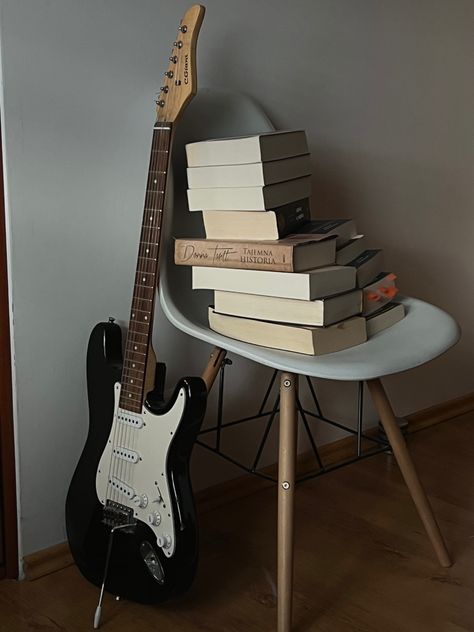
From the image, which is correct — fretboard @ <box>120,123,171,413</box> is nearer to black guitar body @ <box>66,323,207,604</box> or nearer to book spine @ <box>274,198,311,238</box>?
black guitar body @ <box>66,323,207,604</box>

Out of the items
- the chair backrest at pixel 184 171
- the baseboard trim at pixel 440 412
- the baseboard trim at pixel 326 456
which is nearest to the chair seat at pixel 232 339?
the chair backrest at pixel 184 171

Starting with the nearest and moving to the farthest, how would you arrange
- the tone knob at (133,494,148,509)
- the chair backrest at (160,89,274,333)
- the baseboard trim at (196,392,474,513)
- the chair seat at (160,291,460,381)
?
the chair seat at (160,291,460,381) < the tone knob at (133,494,148,509) < the chair backrest at (160,89,274,333) < the baseboard trim at (196,392,474,513)

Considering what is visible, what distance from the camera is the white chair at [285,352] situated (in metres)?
1.25

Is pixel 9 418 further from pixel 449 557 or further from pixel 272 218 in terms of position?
pixel 449 557

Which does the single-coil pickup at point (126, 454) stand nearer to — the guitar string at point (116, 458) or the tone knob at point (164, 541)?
the guitar string at point (116, 458)

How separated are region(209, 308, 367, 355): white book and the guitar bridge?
32cm

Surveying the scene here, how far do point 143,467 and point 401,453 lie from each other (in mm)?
451

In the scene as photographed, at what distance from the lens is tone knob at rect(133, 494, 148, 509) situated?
1309 mm

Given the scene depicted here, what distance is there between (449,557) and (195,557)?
1.75 ft

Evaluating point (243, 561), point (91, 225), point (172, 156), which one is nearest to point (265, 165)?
point (172, 156)

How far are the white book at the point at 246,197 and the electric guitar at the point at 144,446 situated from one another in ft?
0.27

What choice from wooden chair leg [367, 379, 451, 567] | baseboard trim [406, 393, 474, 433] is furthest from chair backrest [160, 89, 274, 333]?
baseboard trim [406, 393, 474, 433]

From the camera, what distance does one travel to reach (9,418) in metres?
1.42

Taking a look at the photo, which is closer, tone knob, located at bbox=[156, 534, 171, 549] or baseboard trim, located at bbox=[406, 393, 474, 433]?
tone knob, located at bbox=[156, 534, 171, 549]
